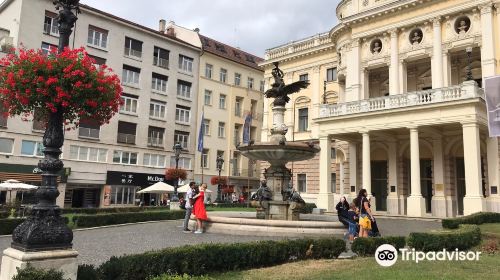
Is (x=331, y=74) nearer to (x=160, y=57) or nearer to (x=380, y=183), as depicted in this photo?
(x=380, y=183)

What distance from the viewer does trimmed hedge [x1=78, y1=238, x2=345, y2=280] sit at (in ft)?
22.5

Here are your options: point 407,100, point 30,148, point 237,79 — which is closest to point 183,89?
point 237,79

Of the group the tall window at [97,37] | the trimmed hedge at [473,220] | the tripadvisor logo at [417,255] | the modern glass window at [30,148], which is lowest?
the tripadvisor logo at [417,255]

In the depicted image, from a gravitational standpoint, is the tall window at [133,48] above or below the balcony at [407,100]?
above

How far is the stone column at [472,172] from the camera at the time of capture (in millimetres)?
23141

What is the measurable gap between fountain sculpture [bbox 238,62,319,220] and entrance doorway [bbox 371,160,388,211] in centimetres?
A: 1881

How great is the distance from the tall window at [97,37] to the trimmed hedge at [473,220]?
35813 mm

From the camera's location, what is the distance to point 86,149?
130ft

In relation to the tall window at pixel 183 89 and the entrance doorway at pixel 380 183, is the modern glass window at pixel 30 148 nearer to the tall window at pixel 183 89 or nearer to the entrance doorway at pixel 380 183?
the tall window at pixel 183 89

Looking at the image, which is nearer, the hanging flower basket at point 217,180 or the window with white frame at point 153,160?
the window with white frame at point 153,160

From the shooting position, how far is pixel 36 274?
5512mm

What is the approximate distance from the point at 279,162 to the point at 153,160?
3084 centimetres

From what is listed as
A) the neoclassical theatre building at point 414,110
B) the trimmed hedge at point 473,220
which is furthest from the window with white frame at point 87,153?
the trimmed hedge at point 473,220

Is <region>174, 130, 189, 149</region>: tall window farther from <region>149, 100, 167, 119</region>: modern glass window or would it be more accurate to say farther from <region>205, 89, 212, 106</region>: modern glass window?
<region>205, 89, 212, 106</region>: modern glass window
